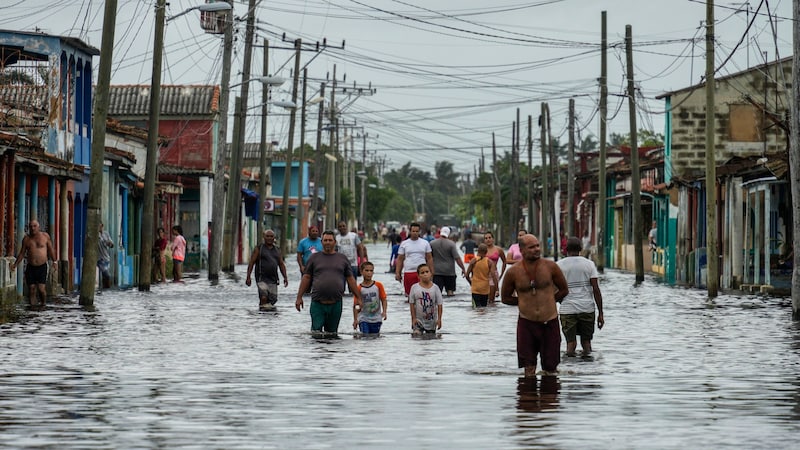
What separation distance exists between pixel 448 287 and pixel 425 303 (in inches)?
459

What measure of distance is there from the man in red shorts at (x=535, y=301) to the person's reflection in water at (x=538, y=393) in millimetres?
237

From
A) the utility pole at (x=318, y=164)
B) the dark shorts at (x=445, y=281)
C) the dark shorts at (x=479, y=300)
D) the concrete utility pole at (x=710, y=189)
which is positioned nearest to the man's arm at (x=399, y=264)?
the dark shorts at (x=479, y=300)

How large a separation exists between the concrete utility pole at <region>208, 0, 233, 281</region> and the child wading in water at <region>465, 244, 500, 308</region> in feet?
51.4

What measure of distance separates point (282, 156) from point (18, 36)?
78.5 metres

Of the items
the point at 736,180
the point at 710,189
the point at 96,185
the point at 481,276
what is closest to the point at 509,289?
the point at 481,276

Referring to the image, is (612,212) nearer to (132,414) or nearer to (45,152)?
(45,152)

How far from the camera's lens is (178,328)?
2336 cm

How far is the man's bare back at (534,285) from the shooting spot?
49.3ft

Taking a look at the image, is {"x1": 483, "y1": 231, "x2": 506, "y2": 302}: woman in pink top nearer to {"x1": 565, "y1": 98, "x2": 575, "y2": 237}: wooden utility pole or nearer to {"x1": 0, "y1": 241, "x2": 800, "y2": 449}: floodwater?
{"x1": 0, "y1": 241, "x2": 800, "y2": 449}: floodwater

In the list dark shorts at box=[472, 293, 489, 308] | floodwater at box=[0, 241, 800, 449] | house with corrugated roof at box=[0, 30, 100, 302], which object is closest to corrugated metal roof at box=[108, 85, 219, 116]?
house with corrugated roof at box=[0, 30, 100, 302]

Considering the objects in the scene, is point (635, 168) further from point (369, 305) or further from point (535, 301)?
point (535, 301)

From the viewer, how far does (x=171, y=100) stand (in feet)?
218

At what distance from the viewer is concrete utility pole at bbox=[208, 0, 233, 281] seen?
4394 cm

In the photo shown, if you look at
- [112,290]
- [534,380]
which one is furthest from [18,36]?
[534,380]
